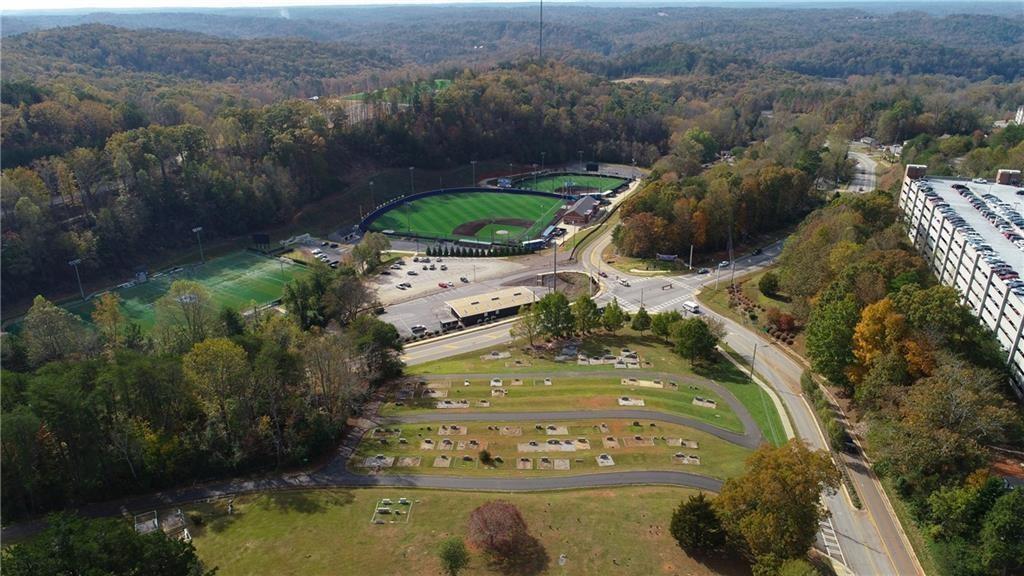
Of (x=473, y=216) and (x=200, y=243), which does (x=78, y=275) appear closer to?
(x=200, y=243)

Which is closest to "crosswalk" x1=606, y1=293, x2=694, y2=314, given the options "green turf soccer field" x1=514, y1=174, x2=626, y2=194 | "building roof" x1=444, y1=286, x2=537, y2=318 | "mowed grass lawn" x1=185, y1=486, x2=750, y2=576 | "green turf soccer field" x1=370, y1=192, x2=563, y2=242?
"building roof" x1=444, y1=286, x2=537, y2=318

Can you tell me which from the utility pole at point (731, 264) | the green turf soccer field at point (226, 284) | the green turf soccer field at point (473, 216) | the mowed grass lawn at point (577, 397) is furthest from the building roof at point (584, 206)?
the mowed grass lawn at point (577, 397)

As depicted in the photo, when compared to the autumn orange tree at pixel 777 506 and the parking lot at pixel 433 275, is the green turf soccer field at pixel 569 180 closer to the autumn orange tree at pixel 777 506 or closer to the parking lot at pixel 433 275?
the parking lot at pixel 433 275

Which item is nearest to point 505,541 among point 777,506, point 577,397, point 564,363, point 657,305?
point 777,506

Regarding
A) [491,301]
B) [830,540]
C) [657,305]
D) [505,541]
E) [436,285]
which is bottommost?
[436,285]

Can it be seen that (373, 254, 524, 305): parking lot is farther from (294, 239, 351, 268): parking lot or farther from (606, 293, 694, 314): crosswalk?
(606, 293, 694, 314): crosswalk

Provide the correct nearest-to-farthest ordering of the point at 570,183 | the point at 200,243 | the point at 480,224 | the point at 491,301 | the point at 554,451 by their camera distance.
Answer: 1. the point at 554,451
2. the point at 491,301
3. the point at 200,243
4. the point at 480,224
5. the point at 570,183
